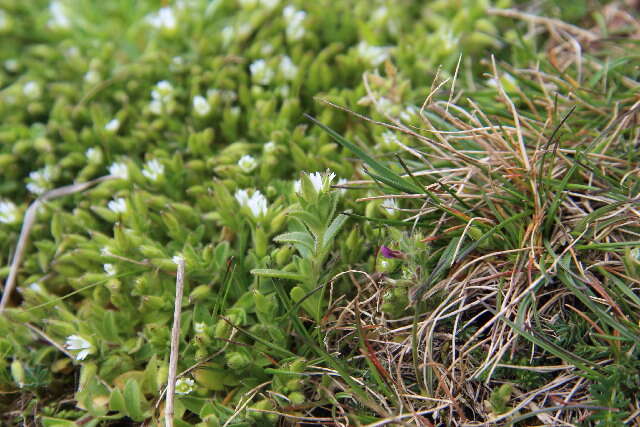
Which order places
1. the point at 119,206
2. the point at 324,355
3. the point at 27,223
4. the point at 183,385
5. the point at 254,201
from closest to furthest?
1. the point at 324,355
2. the point at 183,385
3. the point at 254,201
4. the point at 119,206
5. the point at 27,223

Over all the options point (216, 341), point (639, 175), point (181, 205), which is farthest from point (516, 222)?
point (181, 205)

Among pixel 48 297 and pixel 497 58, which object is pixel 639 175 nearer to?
pixel 497 58

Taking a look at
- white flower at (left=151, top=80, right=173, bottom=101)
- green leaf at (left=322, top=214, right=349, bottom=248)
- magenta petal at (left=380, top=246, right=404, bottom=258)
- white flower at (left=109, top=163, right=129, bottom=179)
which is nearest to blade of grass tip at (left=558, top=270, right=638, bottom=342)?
magenta petal at (left=380, top=246, right=404, bottom=258)

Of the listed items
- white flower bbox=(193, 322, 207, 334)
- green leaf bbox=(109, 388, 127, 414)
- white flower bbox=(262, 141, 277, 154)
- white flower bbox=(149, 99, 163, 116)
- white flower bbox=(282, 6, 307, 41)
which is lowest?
green leaf bbox=(109, 388, 127, 414)

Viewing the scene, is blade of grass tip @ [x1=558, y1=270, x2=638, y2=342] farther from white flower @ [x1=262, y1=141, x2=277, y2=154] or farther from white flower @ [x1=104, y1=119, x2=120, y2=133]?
white flower @ [x1=104, y1=119, x2=120, y2=133]

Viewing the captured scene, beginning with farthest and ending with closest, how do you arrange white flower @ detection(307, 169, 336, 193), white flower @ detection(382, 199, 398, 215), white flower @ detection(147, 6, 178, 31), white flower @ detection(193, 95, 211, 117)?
white flower @ detection(147, 6, 178, 31)
white flower @ detection(193, 95, 211, 117)
white flower @ detection(382, 199, 398, 215)
white flower @ detection(307, 169, 336, 193)

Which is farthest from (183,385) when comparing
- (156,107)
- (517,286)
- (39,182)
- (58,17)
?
(58,17)

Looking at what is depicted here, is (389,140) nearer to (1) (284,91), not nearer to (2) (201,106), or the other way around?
(1) (284,91)

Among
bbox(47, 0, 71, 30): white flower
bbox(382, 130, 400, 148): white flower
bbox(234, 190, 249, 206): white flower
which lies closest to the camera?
bbox(234, 190, 249, 206): white flower
